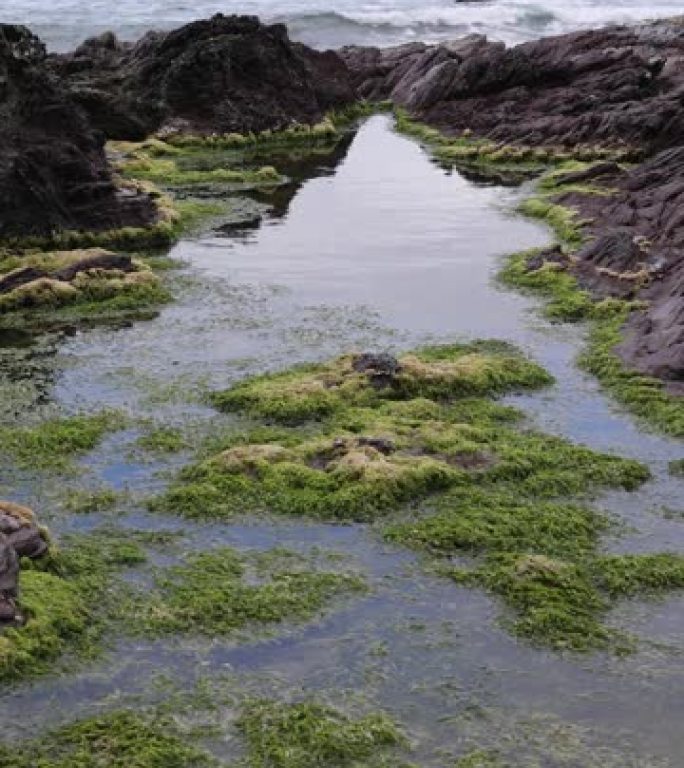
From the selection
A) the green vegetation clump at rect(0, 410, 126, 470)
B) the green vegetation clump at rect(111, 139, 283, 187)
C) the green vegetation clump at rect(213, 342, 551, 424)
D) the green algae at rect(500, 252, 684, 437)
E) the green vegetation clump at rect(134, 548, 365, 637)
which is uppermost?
the green vegetation clump at rect(111, 139, 283, 187)

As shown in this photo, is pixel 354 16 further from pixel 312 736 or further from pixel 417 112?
pixel 312 736

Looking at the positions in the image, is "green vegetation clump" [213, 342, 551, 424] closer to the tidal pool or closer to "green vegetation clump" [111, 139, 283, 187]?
the tidal pool

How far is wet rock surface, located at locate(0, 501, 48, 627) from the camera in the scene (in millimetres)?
11859

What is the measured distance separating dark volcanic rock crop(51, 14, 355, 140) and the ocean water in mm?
28528

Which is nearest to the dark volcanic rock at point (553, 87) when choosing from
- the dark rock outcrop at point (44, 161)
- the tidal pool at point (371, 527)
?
the tidal pool at point (371, 527)

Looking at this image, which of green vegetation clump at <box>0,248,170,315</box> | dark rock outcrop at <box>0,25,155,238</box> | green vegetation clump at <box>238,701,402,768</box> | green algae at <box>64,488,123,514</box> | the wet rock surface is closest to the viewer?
green vegetation clump at <box>238,701,402,768</box>

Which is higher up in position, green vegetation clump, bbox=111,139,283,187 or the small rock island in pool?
Result: green vegetation clump, bbox=111,139,283,187

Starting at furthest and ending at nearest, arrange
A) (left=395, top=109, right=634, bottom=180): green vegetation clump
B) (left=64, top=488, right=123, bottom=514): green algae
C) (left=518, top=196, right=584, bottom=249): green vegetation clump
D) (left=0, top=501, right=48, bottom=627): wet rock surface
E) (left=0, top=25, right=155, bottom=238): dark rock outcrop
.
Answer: (left=395, top=109, right=634, bottom=180): green vegetation clump < (left=518, top=196, right=584, bottom=249): green vegetation clump < (left=0, top=25, right=155, bottom=238): dark rock outcrop < (left=64, top=488, right=123, bottom=514): green algae < (left=0, top=501, right=48, bottom=627): wet rock surface

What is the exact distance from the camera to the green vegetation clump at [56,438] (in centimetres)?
1636

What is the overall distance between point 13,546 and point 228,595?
8.04 ft

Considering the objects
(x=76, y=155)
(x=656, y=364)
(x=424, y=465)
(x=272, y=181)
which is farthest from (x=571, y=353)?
(x=272, y=181)

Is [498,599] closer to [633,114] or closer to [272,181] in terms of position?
[272,181]

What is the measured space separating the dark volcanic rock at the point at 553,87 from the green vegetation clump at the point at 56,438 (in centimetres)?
2820

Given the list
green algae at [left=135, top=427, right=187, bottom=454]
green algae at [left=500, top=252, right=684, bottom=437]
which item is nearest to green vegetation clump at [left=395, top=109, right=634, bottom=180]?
green algae at [left=500, top=252, right=684, bottom=437]
